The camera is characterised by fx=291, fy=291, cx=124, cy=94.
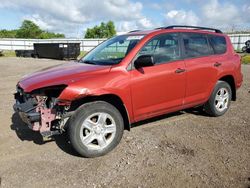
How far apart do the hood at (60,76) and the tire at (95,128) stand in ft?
1.40

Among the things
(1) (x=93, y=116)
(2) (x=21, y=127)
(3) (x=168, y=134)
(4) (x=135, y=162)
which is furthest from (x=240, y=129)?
(2) (x=21, y=127)

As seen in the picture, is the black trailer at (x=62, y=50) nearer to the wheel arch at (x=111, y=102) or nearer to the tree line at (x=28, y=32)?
the wheel arch at (x=111, y=102)

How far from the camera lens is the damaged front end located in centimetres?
396

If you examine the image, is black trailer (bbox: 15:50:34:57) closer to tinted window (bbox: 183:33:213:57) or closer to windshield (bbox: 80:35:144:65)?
windshield (bbox: 80:35:144:65)

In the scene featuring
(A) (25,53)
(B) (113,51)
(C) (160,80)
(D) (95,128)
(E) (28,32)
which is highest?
(E) (28,32)

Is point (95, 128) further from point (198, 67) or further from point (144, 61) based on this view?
point (198, 67)

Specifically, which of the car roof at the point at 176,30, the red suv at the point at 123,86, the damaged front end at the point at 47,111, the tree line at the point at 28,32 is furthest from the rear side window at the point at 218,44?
the tree line at the point at 28,32

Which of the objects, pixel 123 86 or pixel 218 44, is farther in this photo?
pixel 218 44

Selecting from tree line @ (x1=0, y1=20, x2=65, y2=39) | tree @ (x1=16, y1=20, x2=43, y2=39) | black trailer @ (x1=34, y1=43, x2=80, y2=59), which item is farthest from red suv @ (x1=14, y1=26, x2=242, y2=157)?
tree @ (x1=16, y1=20, x2=43, y2=39)

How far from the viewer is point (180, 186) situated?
3396mm

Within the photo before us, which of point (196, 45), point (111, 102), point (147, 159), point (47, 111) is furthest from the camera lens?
point (196, 45)

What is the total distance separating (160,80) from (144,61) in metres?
0.51

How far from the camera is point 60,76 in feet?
13.8

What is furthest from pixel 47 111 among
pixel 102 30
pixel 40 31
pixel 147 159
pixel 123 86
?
pixel 40 31
